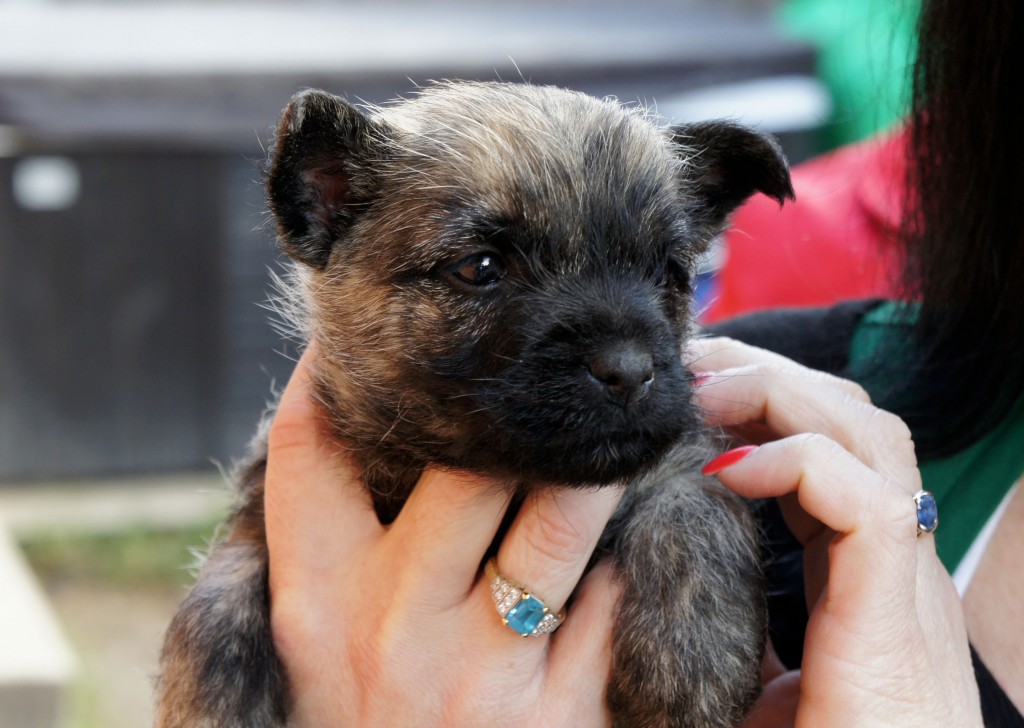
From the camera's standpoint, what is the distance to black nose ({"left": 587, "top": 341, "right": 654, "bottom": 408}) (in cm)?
230

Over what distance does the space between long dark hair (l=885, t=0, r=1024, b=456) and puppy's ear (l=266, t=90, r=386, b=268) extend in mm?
1532

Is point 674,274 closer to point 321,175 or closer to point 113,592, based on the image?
point 321,175

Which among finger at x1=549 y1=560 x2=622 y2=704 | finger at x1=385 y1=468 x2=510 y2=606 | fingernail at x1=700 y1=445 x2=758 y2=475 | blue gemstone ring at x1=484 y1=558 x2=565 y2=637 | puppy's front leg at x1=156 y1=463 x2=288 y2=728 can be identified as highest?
fingernail at x1=700 y1=445 x2=758 y2=475

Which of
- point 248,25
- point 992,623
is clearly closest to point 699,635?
point 992,623

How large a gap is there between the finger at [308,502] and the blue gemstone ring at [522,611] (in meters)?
0.41

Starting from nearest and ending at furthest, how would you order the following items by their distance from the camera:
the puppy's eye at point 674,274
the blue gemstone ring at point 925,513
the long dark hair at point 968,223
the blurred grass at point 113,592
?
the blue gemstone ring at point 925,513 < the puppy's eye at point 674,274 < the long dark hair at point 968,223 < the blurred grass at point 113,592

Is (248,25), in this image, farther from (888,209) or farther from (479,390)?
(479,390)

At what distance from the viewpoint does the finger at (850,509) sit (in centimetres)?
225

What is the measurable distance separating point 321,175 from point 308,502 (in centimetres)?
86

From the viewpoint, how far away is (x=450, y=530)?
2510mm

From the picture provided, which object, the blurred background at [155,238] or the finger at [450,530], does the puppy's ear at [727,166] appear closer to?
the finger at [450,530]

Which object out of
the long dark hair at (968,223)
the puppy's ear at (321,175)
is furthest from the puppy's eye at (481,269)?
the long dark hair at (968,223)

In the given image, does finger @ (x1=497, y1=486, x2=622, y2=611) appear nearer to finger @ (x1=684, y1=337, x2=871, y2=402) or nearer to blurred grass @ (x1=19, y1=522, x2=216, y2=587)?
finger @ (x1=684, y1=337, x2=871, y2=402)

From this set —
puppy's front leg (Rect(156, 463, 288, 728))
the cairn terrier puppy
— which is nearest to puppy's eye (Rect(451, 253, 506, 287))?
the cairn terrier puppy
